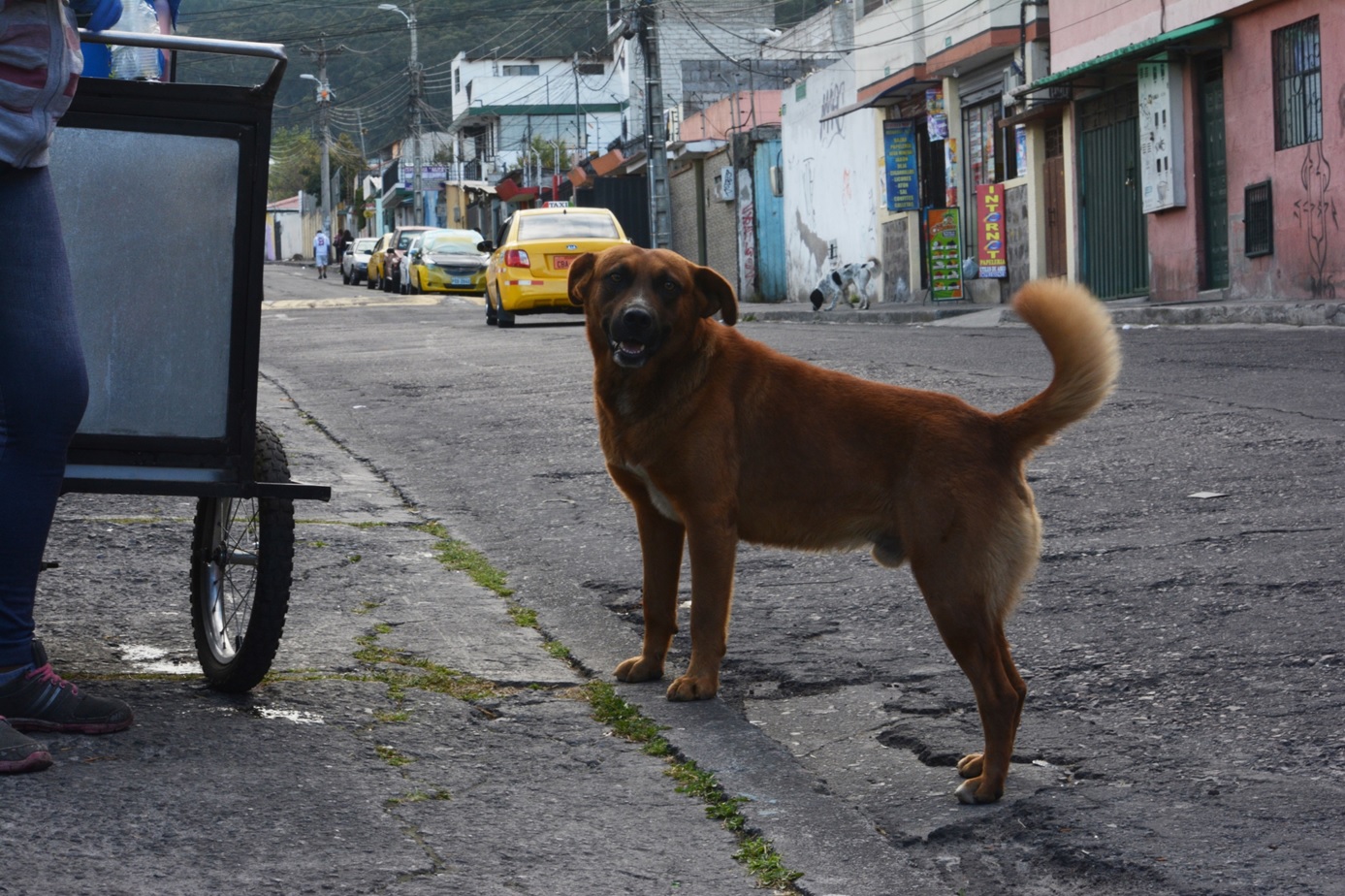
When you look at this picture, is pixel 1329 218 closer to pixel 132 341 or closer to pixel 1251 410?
pixel 1251 410

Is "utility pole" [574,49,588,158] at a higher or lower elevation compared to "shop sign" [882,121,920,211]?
higher

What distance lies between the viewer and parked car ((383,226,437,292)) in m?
37.5

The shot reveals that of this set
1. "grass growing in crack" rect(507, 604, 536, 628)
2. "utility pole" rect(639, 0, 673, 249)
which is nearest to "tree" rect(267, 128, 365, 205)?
"utility pole" rect(639, 0, 673, 249)

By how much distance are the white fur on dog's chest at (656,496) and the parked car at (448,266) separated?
29704mm

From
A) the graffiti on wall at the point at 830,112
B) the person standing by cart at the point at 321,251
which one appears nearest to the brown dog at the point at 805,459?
the graffiti on wall at the point at 830,112

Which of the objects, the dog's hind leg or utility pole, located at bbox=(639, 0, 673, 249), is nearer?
the dog's hind leg

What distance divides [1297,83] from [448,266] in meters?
19.5

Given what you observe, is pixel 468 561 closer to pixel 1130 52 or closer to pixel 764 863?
pixel 764 863

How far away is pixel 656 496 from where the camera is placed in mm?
4082

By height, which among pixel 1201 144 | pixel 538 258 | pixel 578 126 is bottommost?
pixel 538 258

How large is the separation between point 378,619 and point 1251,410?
521 cm

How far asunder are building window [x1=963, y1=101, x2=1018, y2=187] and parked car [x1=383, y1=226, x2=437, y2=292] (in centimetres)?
1394

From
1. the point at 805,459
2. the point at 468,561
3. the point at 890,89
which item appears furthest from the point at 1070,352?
the point at 890,89

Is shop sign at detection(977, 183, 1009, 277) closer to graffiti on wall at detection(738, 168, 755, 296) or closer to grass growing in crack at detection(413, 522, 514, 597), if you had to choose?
graffiti on wall at detection(738, 168, 755, 296)
